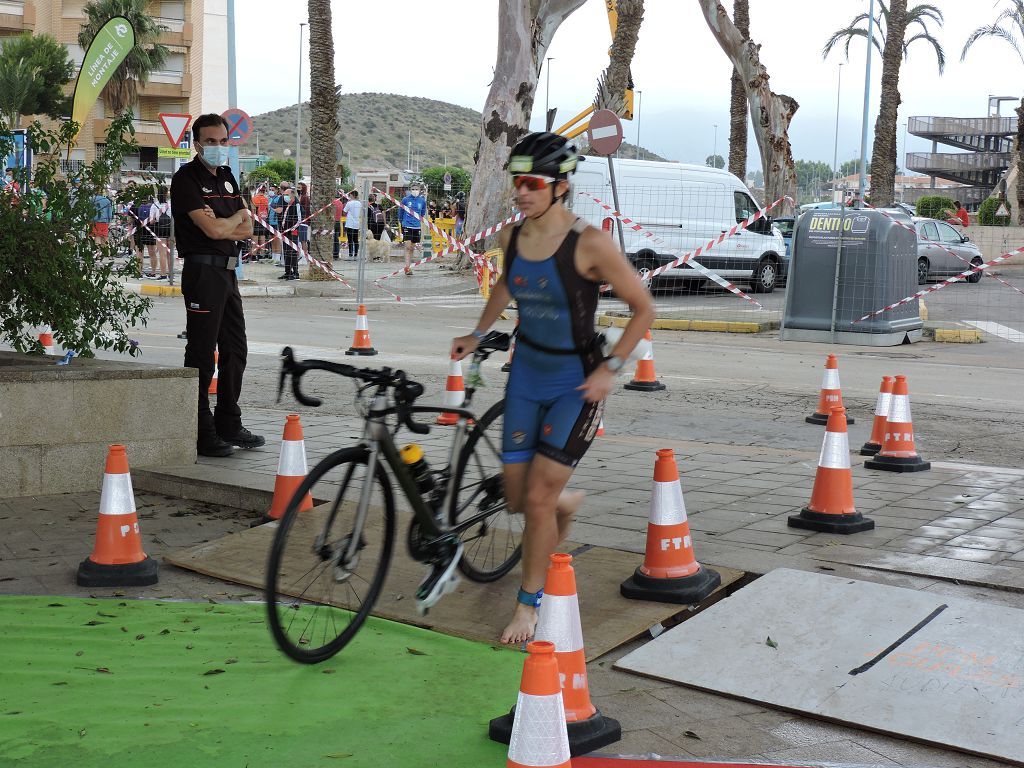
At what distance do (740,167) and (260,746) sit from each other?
4159cm

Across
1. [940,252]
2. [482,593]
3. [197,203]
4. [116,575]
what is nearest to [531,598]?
[482,593]

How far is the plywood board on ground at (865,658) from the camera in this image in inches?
149

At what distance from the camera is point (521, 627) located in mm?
4465

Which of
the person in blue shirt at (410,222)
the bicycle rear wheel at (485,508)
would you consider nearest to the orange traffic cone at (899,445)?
the bicycle rear wheel at (485,508)

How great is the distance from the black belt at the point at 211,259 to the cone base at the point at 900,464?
4.09 metres

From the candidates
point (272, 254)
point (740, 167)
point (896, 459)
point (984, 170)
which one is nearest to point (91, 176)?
point (896, 459)

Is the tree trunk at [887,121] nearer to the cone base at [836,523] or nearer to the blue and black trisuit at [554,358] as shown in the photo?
the cone base at [836,523]

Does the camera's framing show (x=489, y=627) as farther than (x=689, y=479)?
No

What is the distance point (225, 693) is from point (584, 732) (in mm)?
1227

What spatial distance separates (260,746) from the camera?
11.8 ft

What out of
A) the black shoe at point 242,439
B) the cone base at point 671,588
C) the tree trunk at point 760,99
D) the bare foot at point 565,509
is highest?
the tree trunk at point 760,99

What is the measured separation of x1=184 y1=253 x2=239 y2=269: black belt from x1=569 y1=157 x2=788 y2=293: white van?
15.6 metres

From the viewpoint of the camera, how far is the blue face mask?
7207mm

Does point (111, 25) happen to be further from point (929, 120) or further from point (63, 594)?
point (929, 120)
